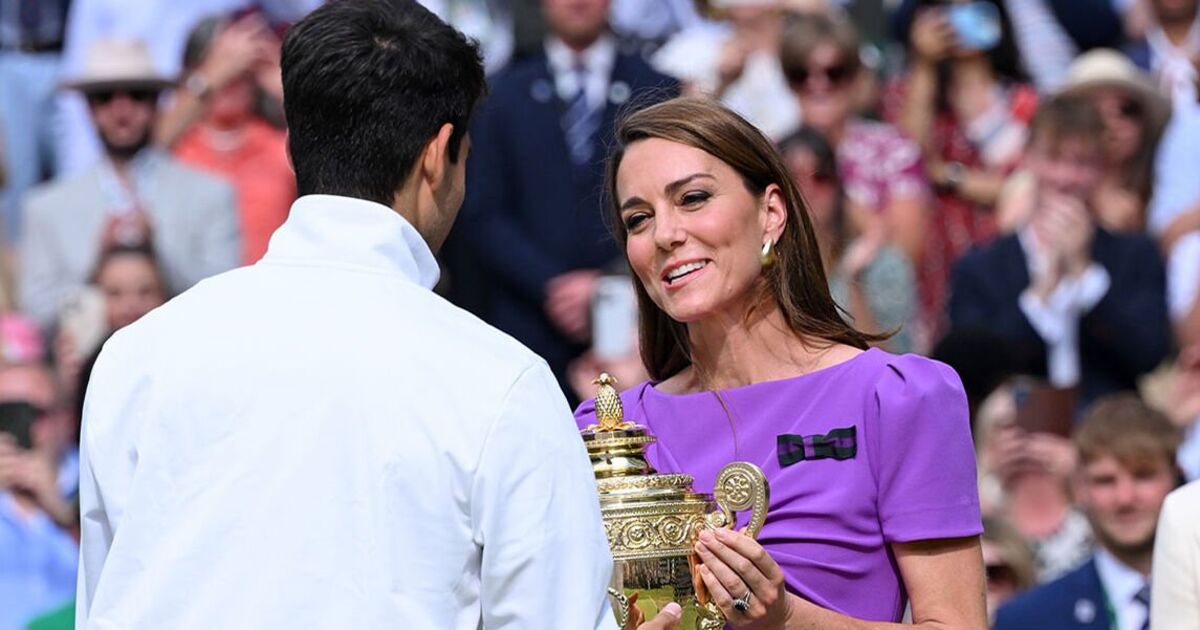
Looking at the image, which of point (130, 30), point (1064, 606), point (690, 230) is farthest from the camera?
point (130, 30)

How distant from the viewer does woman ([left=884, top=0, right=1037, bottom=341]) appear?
26.6 ft

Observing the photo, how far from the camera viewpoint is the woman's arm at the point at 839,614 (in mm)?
3113

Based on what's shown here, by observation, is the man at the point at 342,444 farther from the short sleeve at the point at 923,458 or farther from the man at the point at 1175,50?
the man at the point at 1175,50

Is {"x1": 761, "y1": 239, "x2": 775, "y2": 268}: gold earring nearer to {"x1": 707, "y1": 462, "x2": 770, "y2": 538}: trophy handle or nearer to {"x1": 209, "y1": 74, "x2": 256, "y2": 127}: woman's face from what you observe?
{"x1": 707, "y1": 462, "x2": 770, "y2": 538}: trophy handle

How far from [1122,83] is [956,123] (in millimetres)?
686

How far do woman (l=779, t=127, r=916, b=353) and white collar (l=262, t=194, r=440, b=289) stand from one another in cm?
459

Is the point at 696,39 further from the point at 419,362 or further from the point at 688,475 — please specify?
the point at 419,362

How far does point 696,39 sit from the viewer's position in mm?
8227

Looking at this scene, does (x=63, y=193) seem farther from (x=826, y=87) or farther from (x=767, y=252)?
(x=767, y=252)

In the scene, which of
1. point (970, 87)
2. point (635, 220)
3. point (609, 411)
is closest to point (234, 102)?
point (970, 87)

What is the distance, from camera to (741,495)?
129 inches

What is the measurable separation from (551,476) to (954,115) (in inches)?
233

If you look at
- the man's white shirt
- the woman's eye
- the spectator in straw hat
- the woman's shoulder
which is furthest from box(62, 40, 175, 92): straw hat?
the man's white shirt

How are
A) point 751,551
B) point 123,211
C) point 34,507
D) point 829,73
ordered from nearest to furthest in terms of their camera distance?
→ point 751,551, point 34,507, point 829,73, point 123,211
